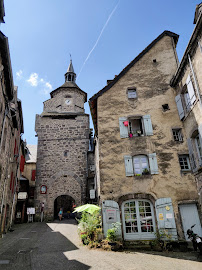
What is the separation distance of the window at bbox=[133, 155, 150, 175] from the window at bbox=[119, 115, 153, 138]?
1212 millimetres

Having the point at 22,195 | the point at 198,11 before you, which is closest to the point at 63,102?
the point at 22,195

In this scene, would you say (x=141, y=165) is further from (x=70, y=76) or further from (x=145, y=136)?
(x=70, y=76)

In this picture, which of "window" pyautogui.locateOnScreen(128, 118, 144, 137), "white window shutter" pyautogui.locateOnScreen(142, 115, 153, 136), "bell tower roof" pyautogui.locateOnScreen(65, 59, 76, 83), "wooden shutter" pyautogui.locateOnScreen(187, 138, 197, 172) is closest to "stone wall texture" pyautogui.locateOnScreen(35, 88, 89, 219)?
"bell tower roof" pyautogui.locateOnScreen(65, 59, 76, 83)

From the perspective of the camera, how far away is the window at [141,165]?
925 cm

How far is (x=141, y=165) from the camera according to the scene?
9.53 m

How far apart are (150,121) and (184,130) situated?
5.57ft

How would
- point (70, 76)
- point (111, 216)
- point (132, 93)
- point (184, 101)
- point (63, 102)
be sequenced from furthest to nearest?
point (70, 76), point (63, 102), point (132, 93), point (184, 101), point (111, 216)

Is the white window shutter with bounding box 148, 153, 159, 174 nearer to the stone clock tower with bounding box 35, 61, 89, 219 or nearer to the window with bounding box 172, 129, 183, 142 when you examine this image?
the window with bounding box 172, 129, 183, 142

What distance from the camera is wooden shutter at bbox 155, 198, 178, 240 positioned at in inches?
325

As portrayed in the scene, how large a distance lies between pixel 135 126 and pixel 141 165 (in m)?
2.27

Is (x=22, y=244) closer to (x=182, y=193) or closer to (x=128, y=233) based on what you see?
(x=128, y=233)

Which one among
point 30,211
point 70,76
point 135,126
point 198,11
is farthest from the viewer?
point 70,76

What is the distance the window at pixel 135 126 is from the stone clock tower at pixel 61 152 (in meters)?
8.28

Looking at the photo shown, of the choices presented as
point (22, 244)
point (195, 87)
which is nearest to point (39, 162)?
point (22, 244)
